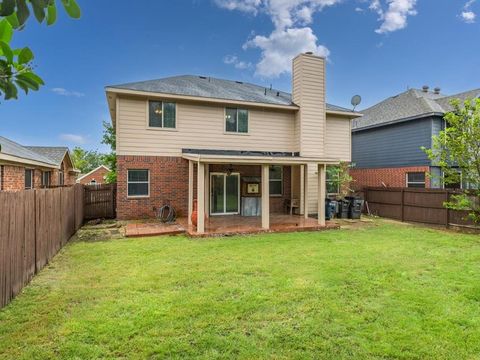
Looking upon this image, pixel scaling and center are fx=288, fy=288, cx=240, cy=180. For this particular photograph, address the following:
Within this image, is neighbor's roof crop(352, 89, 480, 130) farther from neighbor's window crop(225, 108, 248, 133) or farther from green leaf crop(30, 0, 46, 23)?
green leaf crop(30, 0, 46, 23)

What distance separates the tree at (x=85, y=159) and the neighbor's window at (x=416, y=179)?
4751 centimetres

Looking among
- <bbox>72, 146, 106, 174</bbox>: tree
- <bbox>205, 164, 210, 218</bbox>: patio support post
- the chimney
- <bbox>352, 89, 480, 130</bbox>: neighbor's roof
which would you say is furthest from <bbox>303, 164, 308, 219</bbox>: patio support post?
<bbox>72, 146, 106, 174</bbox>: tree

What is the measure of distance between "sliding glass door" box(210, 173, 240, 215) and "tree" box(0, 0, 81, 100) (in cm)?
1185

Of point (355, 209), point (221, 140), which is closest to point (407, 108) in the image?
point (355, 209)

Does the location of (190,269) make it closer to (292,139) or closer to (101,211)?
(101,211)

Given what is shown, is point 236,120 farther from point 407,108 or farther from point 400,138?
point 407,108

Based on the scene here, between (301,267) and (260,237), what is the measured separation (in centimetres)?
318

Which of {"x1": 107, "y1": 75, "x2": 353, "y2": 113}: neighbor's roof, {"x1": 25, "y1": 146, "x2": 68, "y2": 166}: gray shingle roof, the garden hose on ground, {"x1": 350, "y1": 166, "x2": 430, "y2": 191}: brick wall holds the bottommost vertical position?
the garden hose on ground

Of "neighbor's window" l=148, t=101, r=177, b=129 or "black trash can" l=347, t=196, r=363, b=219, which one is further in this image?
"black trash can" l=347, t=196, r=363, b=219

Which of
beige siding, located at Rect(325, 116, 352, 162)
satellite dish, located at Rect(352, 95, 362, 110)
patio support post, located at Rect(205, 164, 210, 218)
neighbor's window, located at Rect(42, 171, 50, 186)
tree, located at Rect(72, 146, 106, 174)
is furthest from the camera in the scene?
tree, located at Rect(72, 146, 106, 174)

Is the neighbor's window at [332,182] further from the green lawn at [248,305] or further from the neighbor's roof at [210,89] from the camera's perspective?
the green lawn at [248,305]

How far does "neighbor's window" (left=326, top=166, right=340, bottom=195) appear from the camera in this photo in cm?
1492

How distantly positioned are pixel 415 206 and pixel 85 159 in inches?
2614

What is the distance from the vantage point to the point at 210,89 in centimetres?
1392
